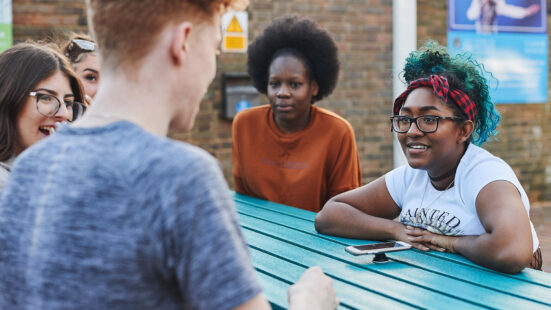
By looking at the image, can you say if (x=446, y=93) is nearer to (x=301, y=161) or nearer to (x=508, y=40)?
(x=301, y=161)

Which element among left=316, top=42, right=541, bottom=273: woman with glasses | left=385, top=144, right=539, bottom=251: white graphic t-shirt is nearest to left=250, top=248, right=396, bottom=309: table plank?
left=316, top=42, right=541, bottom=273: woman with glasses

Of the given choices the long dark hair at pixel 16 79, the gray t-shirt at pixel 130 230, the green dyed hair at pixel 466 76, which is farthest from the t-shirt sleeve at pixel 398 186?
the gray t-shirt at pixel 130 230

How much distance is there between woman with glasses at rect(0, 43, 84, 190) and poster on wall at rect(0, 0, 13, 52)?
3.09 m

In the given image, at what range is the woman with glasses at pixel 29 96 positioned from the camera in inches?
97.0

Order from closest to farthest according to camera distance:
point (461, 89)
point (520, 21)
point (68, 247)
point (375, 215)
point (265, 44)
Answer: point (68, 247) → point (461, 89) → point (375, 215) → point (265, 44) → point (520, 21)

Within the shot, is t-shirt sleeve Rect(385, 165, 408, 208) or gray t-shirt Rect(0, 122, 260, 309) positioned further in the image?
t-shirt sleeve Rect(385, 165, 408, 208)

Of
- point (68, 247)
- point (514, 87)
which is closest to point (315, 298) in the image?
point (68, 247)

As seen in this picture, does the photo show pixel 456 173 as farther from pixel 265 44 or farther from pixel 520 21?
pixel 520 21

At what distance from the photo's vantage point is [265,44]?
4.40 meters

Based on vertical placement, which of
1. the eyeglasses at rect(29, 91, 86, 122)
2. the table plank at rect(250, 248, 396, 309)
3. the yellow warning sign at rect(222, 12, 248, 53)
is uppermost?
the yellow warning sign at rect(222, 12, 248, 53)

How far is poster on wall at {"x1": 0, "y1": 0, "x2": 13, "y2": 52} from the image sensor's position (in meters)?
5.37

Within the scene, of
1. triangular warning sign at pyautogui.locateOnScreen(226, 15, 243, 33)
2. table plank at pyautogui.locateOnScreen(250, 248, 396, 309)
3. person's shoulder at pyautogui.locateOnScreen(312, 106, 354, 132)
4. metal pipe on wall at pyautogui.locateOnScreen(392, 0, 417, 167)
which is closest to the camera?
table plank at pyautogui.locateOnScreen(250, 248, 396, 309)

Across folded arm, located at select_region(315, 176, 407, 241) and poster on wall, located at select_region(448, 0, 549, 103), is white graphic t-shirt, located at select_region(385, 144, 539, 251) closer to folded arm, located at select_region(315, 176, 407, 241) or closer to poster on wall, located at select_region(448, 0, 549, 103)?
folded arm, located at select_region(315, 176, 407, 241)

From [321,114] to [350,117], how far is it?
119 inches
